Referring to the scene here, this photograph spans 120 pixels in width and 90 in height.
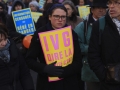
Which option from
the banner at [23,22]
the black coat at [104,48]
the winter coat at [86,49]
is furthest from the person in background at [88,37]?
the banner at [23,22]

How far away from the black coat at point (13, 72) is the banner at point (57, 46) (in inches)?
11.4

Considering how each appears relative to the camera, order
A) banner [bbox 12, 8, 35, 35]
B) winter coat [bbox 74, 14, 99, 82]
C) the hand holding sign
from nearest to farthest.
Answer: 1. the hand holding sign
2. winter coat [bbox 74, 14, 99, 82]
3. banner [bbox 12, 8, 35, 35]

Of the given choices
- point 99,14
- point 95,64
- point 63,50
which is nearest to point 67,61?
point 63,50

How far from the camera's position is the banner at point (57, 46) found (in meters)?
3.19

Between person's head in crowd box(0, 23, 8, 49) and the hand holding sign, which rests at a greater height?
person's head in crowd box(0, 23, 8, 49)

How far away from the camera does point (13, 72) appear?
2.91m

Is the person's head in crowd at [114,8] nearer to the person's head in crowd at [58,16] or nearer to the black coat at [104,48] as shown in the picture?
the black coat at [104,48]

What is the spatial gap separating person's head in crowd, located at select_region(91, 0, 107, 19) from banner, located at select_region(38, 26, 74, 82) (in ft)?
2.43

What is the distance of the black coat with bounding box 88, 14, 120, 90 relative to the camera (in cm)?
299

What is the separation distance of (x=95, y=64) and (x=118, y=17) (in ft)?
1.77

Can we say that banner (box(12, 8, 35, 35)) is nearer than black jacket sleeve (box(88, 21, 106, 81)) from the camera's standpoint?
No

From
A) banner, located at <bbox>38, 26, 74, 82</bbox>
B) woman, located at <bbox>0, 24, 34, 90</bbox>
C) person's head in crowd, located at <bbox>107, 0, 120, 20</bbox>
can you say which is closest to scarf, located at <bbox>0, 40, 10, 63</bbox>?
woman, located at <bbox>0, 24, 34, 90</bbox>

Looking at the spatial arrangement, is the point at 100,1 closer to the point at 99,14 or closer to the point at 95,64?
the point at 99,14

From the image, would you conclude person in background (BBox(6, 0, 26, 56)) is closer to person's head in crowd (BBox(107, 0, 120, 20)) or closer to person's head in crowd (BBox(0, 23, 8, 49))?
person's head in crowd (BBox(0, 23, 8, 49))
